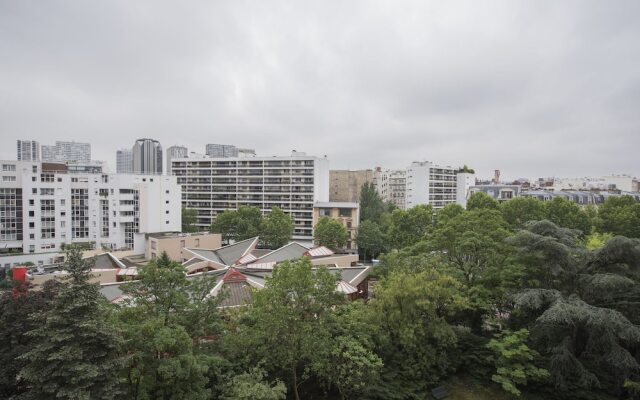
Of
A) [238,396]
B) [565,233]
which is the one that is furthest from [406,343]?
[565,233]

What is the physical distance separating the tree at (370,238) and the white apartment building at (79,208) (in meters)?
30.1

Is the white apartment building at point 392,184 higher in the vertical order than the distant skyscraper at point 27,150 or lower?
lower

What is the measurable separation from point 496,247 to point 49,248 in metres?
59.6

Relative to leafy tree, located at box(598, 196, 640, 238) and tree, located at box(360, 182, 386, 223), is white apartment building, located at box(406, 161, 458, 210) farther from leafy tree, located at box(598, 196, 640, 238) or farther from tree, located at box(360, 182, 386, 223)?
leafy tree, located at box(598, 196, 640, 238)

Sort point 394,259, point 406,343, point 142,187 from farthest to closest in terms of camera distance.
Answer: point 142,187 < point 394,259 < point 406,343

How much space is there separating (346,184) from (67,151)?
114m

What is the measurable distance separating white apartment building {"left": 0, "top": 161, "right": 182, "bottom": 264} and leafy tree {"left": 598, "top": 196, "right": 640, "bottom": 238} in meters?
59.5

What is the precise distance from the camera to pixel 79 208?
55.6m

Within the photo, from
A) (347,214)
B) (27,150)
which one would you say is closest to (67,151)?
(27,150)

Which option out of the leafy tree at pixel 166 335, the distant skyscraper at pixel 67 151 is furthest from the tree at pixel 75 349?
the distant skyscraper at pixel 67 151

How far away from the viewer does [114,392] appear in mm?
10000

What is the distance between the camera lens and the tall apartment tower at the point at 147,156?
12781cm

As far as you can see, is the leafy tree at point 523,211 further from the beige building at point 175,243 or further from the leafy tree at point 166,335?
the beige building at point 175,243

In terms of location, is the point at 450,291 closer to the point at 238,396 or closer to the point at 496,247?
the point at 496,247
